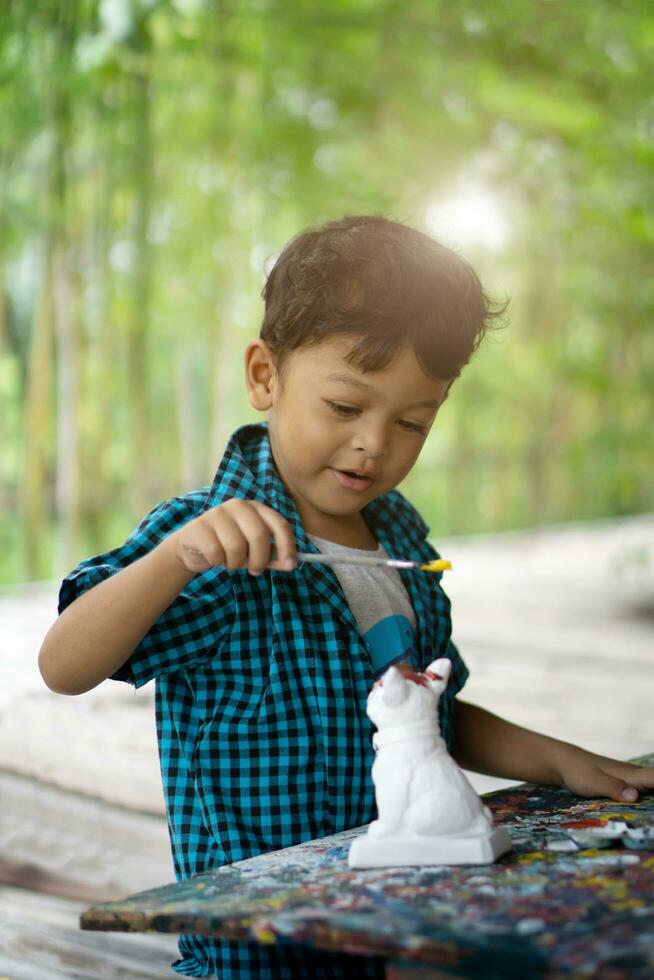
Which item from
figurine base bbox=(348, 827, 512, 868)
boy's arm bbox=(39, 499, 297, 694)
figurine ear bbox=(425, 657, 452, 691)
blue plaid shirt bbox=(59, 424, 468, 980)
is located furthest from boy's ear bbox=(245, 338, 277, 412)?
figurine base bbox=(348, 827, 512, 868)

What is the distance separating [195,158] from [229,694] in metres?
3.90

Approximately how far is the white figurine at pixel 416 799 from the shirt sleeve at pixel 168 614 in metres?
0.24

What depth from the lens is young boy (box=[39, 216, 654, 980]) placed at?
102 cm

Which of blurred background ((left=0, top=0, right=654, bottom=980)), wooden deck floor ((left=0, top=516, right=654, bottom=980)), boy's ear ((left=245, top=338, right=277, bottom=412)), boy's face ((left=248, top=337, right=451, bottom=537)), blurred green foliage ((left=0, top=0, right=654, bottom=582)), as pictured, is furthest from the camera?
blurred green foliage ((left=0, top=0, right=654, bottom=582))

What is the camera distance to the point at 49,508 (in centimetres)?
446

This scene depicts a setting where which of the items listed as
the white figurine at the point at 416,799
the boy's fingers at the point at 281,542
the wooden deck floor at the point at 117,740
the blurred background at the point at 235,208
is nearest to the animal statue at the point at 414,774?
the white figurine at the point at 416,799

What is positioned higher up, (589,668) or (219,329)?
(219,329)

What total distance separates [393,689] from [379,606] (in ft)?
1.08

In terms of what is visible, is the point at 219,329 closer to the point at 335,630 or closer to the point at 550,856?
the point at 335,630

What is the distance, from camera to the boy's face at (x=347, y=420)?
1.02m

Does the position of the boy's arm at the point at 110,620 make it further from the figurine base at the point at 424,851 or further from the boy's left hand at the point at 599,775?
the boy's left hand at the point at 599,775

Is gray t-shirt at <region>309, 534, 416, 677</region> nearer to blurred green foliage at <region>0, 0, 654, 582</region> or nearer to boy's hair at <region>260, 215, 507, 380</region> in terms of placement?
boy's hair at <region>260, 215, 507, 380</region>

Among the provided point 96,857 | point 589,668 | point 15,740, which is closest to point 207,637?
point 96,857

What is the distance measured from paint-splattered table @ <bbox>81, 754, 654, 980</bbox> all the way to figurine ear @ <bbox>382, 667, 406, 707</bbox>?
12 centimetres
